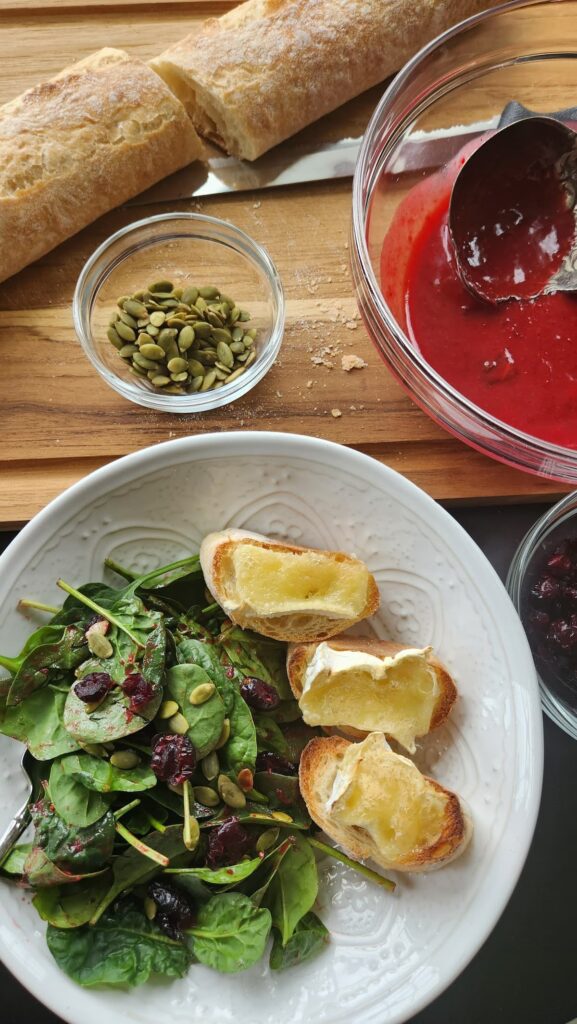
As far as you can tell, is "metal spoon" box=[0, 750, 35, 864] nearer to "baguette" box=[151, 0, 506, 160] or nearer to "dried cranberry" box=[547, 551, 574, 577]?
"dried cranberry" box=[547, 551, 574, 577]

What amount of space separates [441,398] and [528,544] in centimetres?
52

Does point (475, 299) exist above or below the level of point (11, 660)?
above

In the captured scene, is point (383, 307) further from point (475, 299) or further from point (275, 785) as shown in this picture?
point (275, 785)

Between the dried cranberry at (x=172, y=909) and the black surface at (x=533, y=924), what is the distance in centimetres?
74

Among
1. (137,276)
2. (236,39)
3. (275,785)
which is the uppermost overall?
(236,39)

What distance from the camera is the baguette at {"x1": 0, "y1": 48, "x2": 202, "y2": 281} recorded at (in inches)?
71.2

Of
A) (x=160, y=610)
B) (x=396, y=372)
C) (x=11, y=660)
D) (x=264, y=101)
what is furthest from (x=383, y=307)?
(x=11, y=660)

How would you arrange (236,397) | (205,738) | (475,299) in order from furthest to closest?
(236,397)
(475,299)
(205,738)

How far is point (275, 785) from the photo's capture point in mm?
1622

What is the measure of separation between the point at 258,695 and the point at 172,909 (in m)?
0.43

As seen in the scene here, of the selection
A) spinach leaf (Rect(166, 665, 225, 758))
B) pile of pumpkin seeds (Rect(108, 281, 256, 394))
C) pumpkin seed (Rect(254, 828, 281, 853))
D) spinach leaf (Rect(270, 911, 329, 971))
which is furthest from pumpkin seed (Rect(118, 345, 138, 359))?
spinach leaf (Rect(270, 911, 329, 971))

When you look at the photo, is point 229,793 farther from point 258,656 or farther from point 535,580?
point 535,580

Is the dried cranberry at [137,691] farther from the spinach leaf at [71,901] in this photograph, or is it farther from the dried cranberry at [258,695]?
the spinach leaf at [71,901]

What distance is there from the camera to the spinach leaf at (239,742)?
158 centimetres
